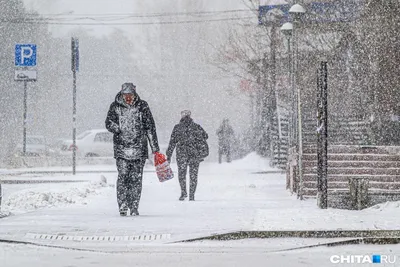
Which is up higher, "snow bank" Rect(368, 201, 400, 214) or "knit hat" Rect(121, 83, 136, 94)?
"knit hat" Rect(121, 83, 136, 94)

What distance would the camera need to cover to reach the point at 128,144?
12273 mm

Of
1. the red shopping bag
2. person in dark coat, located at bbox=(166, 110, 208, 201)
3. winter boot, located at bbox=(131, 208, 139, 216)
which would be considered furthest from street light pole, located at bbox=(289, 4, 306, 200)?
winter boot, located at bbox=(131, 208, 139, 216)

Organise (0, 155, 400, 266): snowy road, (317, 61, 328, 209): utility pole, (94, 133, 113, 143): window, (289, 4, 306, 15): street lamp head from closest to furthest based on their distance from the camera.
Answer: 1. (0, 155, 400, 266): snowy road
2. (317, 61, 328, 209): utility pole
3. (289, 4, 306, 15): street lamp head
4. (94, 133, 113, 143): window

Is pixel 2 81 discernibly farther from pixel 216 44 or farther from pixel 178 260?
pixel 178 260

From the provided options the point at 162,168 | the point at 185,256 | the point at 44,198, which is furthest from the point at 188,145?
the point at 185,256

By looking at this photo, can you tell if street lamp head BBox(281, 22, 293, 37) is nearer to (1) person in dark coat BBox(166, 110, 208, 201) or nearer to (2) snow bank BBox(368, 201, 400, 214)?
(1) person in dark coat BBox(166, 110, 208, 201)

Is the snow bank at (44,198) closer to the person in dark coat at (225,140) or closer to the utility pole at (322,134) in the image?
the utility pole at (322,134)

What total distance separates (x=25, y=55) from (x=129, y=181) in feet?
52.7

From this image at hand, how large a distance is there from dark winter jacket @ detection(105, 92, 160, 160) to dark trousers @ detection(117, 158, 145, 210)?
10cm

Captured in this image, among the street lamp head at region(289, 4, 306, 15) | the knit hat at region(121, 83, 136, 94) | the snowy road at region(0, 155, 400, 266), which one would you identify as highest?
the street lamp head at region(289, 4, 306, 15)

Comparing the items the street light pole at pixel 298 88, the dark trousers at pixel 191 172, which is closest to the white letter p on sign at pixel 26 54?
the street light pole at pixel 298 88

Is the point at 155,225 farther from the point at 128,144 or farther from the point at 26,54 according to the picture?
the point at 26,54


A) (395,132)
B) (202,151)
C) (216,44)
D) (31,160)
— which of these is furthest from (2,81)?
(202,151)

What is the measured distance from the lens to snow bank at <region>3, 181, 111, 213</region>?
14.2m
